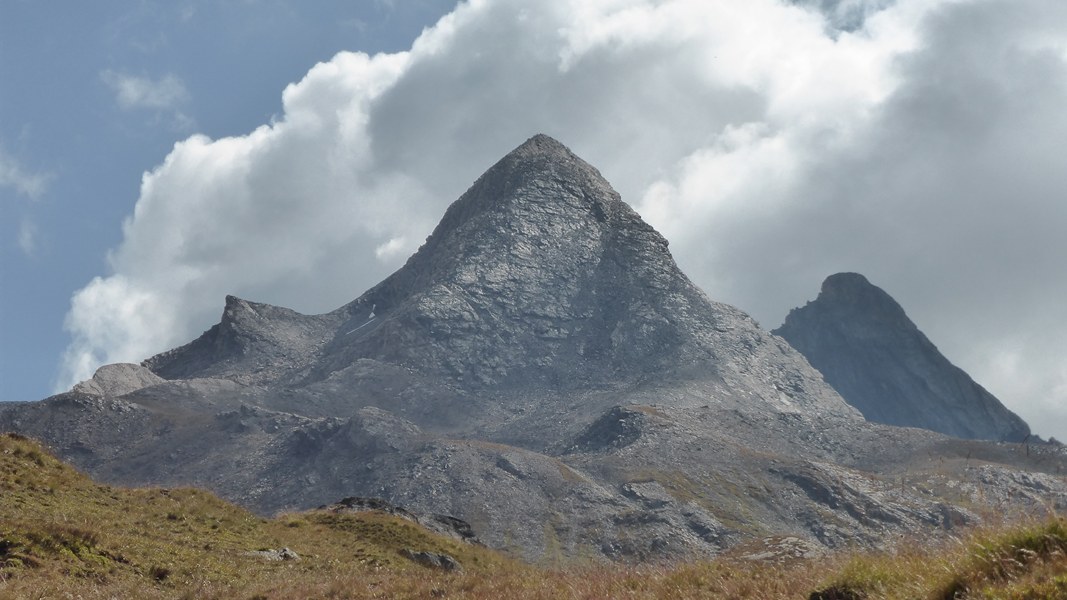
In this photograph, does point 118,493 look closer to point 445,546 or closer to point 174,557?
point 174,557

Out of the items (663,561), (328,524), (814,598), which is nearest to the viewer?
(814,598)

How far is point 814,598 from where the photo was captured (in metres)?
15.2

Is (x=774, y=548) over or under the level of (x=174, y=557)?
over

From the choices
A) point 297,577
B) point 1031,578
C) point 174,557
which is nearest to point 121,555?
point 174,557

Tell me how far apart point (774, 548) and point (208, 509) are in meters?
23.1

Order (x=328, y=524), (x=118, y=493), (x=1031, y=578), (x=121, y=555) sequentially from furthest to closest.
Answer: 1. (x=328, y=524)
2. (x=118, y=493)
3. (x=121, y=555)
4. (x=1031, y=578)

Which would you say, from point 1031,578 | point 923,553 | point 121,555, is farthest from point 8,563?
point 1031,578

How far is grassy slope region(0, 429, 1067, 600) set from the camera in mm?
12922

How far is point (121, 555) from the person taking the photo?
88.6 ft

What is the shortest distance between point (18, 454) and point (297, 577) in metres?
13.3

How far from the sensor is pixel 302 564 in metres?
34.1

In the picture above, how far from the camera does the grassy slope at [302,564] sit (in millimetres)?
12922

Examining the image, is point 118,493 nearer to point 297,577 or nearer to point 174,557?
point 174,557

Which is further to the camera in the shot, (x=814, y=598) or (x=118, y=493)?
(x=118, y=493)
